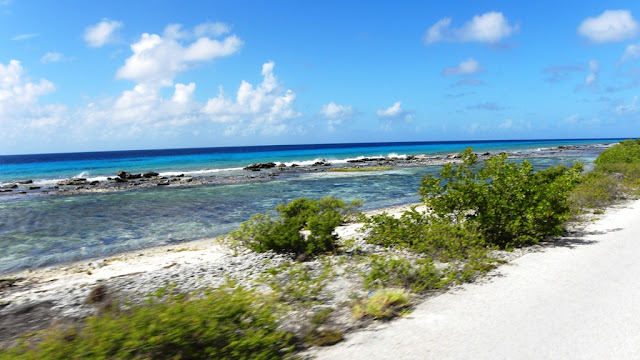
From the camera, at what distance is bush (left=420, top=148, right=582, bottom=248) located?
27.2 feet

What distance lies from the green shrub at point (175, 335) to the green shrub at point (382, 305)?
1286 millimetres

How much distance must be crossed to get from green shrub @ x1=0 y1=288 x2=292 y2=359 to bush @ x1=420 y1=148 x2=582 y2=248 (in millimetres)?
5897

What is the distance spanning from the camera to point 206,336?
11.9 feet

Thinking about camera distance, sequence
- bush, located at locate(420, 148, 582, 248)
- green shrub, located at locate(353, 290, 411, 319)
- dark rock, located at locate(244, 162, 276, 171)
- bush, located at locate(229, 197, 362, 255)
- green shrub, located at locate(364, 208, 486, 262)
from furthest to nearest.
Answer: dark rock, located at locate(244, 162, 276, 171), bush, located at locate(229, 197, 362, 255), bush, located at locate(420, 148, 582, 248), green shrub, located at locate(364, 208, 486, 262), green shrub, located at locate(353, 290, 411, 319)

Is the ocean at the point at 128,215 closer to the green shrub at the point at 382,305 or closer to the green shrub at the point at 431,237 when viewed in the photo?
the green shrub at the point at 431,237

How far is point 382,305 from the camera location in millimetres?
5047

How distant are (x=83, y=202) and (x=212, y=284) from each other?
2118 centimetres

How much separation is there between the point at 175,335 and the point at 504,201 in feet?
24.2

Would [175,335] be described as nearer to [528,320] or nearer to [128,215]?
[528,320]

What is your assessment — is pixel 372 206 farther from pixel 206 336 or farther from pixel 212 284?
pixel 206 336

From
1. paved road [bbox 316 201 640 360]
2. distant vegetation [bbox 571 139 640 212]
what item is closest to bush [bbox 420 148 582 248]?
paved road [bbox 316 201 640 360]

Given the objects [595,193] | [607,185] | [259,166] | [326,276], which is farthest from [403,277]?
[259,166]

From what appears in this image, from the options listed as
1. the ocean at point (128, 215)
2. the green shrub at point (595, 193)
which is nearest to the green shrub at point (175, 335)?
the ocean at point (128, 215)

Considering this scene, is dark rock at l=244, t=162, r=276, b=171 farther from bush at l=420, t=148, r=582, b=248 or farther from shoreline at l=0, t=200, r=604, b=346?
bush at l=420, t=148, r=582, b=248
